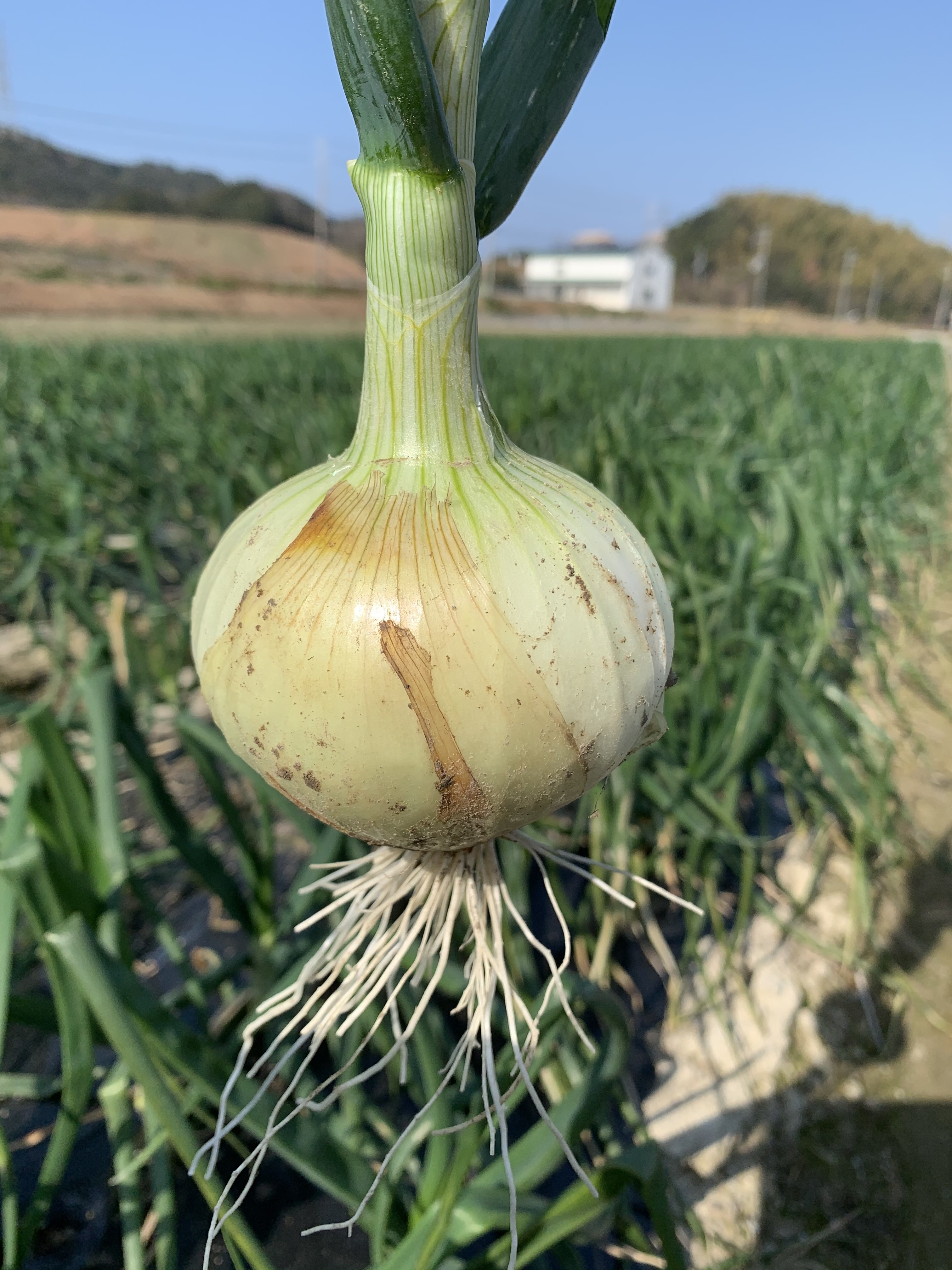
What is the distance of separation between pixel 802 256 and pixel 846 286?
15.7 feet

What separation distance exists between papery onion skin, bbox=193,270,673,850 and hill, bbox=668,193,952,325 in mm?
43011

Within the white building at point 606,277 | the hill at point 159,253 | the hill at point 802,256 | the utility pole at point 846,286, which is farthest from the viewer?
the utility pole at point 846,286

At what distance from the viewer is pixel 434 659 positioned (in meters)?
0.27

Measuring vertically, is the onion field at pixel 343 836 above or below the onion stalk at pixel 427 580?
below

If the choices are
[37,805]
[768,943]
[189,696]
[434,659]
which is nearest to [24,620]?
[189,696]

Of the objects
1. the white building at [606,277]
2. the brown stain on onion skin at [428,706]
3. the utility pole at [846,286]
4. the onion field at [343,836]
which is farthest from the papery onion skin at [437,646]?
the utility pole at [846,286]

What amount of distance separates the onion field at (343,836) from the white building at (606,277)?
38796 millimetres

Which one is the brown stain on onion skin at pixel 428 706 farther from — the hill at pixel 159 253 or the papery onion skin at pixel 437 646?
the hill at pixel 159 253

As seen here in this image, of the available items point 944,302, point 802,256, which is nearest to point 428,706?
point 944,302

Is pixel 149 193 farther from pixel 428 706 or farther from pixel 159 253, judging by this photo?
pixel 428 706

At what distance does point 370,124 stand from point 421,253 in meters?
0.05

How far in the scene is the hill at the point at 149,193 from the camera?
42.3 feet

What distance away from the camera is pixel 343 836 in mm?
820

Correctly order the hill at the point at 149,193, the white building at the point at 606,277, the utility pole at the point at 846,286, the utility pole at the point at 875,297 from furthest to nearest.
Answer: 1. the utility pole at the point at 846,286
2. the white building at the point at 606,277
3. the utility pole at the point at 875,297
4. the hill at the point at 149,193
